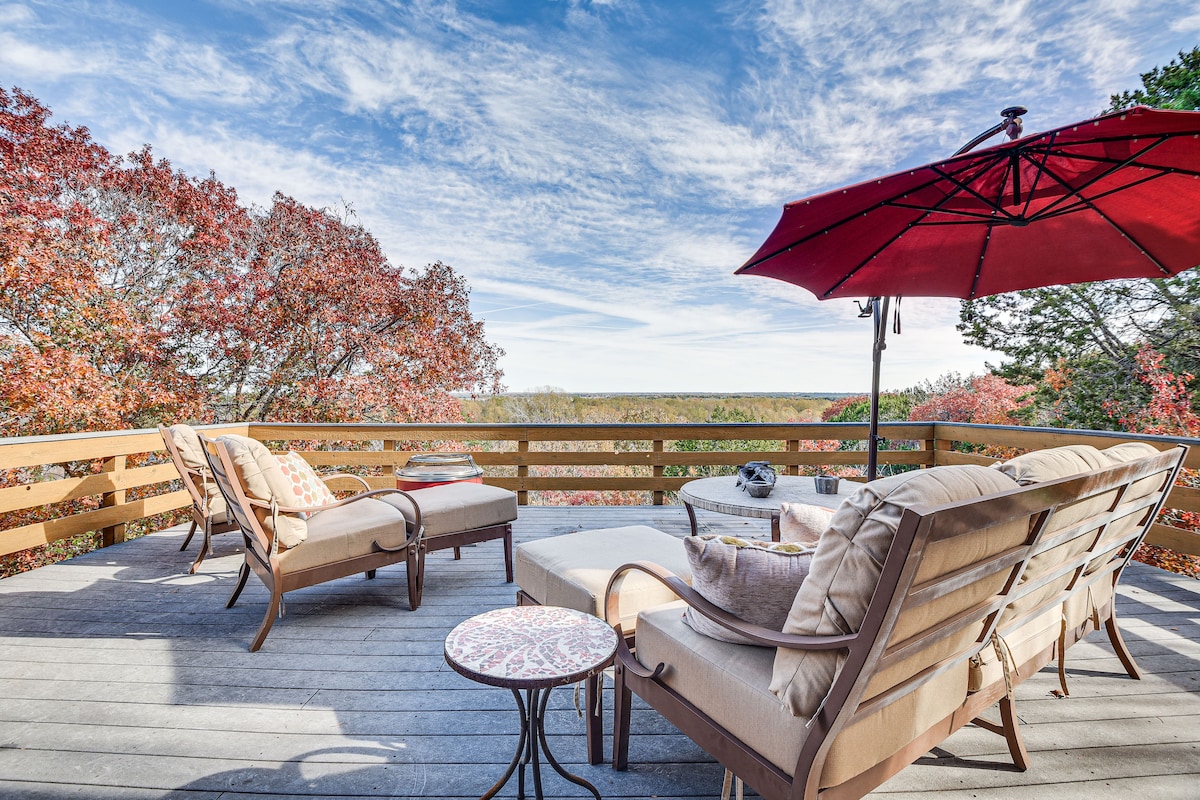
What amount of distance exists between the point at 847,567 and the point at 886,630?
0.12 metres

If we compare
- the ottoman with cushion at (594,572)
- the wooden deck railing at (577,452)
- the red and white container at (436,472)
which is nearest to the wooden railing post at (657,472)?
the wooden deck railing at (577,452)

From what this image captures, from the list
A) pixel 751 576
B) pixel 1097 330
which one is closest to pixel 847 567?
pixel 751 576

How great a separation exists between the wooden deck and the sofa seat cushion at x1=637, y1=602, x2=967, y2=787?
16.9 inches

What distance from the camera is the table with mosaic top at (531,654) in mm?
1234

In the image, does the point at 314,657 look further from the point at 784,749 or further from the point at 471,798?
the point at 784,749

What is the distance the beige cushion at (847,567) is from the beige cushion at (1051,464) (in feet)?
1.13

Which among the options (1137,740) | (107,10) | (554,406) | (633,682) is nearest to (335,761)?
(633,682)

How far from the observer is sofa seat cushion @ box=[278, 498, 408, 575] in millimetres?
2688

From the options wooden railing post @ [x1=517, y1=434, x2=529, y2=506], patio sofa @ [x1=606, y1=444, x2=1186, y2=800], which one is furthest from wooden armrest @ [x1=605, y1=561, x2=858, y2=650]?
wooden railing post @ [x1=517, y1=434, x2=529, y2=506]

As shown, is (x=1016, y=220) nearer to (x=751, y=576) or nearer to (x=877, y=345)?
(x=877, y=345)

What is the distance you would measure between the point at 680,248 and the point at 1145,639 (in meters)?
7.02

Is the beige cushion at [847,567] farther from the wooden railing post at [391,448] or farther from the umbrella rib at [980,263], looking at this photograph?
the wooden railing post at [391,448]

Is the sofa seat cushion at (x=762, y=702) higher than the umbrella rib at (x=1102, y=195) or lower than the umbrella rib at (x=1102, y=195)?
lower

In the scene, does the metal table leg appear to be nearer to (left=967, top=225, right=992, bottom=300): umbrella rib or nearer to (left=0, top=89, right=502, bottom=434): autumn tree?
(left=967, top=225, right=992, bottom=300): umbrella rib
